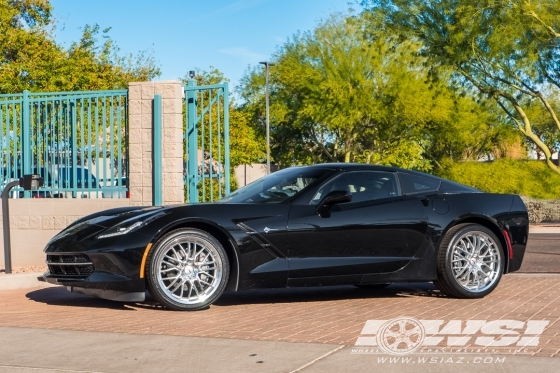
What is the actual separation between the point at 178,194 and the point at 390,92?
121 ft

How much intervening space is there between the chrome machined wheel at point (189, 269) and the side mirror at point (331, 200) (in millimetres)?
1106

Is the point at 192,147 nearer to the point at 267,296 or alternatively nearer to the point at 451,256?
the point at 267,296

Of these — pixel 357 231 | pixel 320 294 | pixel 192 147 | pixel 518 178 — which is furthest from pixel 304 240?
pixel 518 178

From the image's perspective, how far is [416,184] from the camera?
9.63m

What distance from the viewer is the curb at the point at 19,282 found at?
10891mm

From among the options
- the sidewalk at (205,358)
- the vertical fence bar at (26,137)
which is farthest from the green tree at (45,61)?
the sidewalk at (205,358)

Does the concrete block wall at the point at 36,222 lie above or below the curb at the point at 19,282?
above

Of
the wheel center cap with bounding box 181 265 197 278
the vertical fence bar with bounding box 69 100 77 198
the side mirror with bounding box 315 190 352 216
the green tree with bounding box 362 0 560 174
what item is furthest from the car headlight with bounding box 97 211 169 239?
the green tree with bounding box 362 0 560 174

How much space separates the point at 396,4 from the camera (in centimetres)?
3431

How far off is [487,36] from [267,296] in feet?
84.0

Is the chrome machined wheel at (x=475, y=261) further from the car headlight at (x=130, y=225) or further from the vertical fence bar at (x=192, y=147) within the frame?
the vertical fence bar at (x=192, y=147)

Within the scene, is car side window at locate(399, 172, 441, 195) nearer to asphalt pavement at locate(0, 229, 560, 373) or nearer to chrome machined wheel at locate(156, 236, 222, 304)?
asphalt pavement at locate(0, 229, 560, 373)

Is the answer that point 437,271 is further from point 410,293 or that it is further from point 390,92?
point 390,92

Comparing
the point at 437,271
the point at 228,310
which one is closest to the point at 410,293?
the point at 437,271
